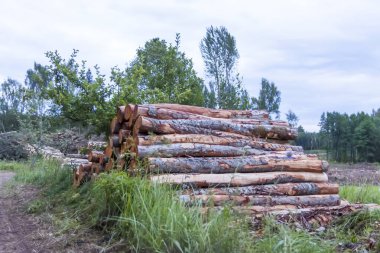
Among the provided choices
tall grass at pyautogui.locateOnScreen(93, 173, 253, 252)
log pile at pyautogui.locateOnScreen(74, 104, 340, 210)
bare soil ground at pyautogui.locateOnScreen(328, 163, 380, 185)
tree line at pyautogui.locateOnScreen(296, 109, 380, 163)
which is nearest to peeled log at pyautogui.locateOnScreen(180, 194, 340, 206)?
log pile at pyautogui.locateOnScreen(74, 104, 340, 210)

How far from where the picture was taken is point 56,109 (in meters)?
11.7

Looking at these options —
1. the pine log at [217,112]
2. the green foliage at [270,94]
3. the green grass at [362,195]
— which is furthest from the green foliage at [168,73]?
the green foliage at [270,94]

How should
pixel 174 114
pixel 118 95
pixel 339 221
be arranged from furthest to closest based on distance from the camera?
pixel 118 95, pixel 174 114, pixel 339 221

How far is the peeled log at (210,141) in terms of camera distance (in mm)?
5961

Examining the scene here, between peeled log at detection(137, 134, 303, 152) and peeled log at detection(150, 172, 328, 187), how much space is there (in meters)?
0.59

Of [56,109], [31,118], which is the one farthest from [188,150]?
[31,118]

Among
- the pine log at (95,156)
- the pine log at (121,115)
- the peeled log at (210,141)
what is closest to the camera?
the peeled log at (210,141)

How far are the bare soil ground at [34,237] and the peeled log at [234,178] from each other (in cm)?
96

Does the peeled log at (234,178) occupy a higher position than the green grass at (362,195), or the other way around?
the peeled log at (234,178)

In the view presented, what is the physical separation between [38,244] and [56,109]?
7.18 meters

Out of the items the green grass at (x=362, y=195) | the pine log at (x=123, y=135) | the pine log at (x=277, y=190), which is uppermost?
the pine log at (x=123, y=135)

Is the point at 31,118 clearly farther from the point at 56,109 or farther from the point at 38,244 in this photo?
the point at 38,244

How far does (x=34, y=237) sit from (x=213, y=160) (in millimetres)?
2306

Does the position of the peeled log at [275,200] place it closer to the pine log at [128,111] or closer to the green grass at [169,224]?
the green grass at [169,224]
